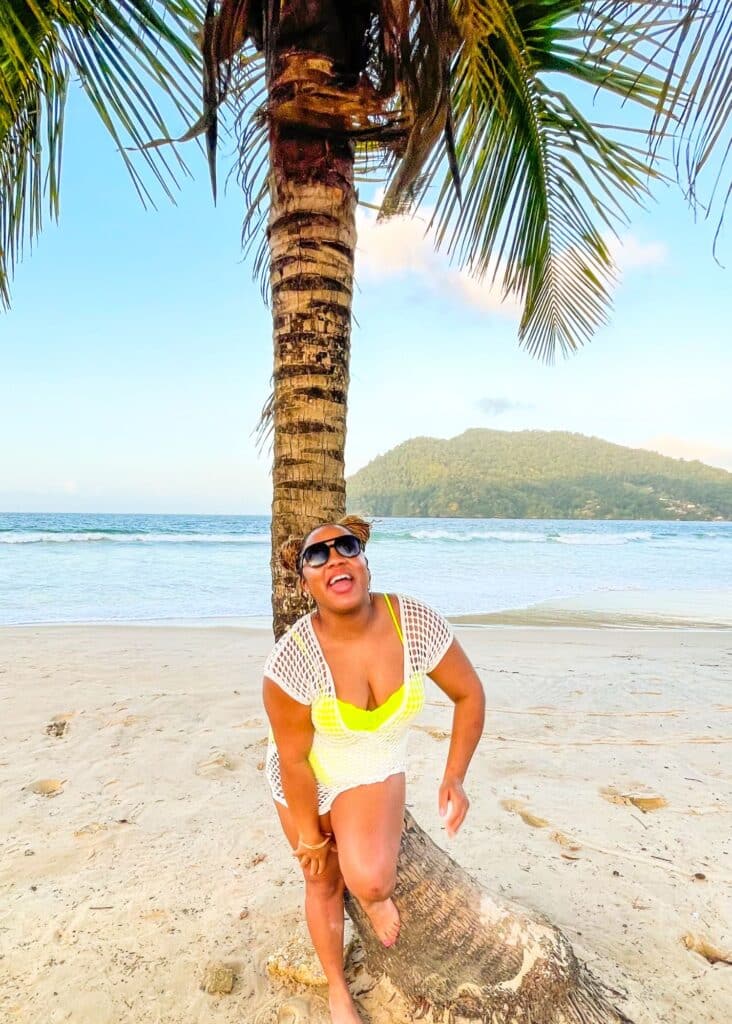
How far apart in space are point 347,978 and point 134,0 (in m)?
4.09

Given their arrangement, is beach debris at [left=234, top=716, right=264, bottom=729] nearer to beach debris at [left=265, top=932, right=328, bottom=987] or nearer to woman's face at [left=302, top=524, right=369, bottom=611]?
beach debris at [left=265, top=932, right=328, bottom=987]

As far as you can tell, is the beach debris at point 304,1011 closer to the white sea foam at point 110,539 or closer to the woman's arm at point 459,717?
the woman's arm at point 459,717

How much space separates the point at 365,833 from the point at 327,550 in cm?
89

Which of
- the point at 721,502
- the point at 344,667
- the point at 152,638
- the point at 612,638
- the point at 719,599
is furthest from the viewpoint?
the point at 721,502

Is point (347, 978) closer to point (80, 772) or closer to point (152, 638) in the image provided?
point (80, 772)

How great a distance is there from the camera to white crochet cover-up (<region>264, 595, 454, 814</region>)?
195 cm

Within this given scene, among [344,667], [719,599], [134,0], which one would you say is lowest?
[719,599]


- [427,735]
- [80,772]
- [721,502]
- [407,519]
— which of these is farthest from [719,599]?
[721,502]

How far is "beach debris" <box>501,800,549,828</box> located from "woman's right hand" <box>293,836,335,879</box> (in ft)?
6.05

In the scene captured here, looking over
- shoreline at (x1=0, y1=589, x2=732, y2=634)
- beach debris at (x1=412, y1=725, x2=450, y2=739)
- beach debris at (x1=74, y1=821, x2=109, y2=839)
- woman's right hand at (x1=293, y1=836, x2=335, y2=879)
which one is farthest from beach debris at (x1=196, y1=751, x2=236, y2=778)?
shoreline at (x1=0, y1=589, x2=732, y2=634)

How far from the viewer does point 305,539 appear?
216 cm

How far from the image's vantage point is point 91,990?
2.31m

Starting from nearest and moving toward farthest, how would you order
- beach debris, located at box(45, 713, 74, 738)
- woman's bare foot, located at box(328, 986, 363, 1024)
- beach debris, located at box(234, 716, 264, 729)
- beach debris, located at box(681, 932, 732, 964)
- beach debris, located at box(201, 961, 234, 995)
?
woman's bare foot, located at box(328, 986, 363, 1024) < beach debris, located at box(201, 961, 234, 995) < beach debris, located at box(681, 932, 732, 964) < beach debris, located at box(45, 713, 74, 738) < beach debris, located at box(234, 716, 264, 729)

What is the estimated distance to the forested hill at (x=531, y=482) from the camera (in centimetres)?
6425
